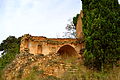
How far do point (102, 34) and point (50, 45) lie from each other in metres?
6.47

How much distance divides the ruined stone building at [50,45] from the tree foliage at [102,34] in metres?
4.48

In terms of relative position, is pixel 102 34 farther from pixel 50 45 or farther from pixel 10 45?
pixel 10 45

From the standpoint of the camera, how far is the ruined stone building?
1669 cm

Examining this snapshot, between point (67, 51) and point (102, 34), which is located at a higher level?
point (102, 34)

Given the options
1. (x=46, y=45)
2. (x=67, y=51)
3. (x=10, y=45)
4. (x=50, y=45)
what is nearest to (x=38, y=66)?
(x=46, y=45)

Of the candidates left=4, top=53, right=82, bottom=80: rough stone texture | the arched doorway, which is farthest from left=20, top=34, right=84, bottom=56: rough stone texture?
left=4, top=53, right=82, bottom=80: rough stone texture

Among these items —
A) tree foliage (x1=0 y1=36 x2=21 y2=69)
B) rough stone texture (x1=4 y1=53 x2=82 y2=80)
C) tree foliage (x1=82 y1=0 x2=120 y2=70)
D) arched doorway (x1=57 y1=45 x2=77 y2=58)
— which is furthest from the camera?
tree foliage (x1=0 y1=36 x2=21 y2=69)

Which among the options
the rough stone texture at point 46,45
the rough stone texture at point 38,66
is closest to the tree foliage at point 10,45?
the rough stone texture at point 46,45

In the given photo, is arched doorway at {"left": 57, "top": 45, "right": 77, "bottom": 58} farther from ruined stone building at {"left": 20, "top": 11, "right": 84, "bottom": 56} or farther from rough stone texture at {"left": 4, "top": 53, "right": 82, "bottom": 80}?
rough stone texture at {"left": 4, "top": 53, "right": 82, "bottom": 80}

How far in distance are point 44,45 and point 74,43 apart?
251 cm

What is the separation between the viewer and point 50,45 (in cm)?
1728

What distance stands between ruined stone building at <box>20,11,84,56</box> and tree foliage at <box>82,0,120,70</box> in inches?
176

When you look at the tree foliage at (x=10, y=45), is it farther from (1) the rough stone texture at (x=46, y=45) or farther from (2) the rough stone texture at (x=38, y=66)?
(2) the rough stone texture at (x=38, y=66)

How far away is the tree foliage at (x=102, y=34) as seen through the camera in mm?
11242
